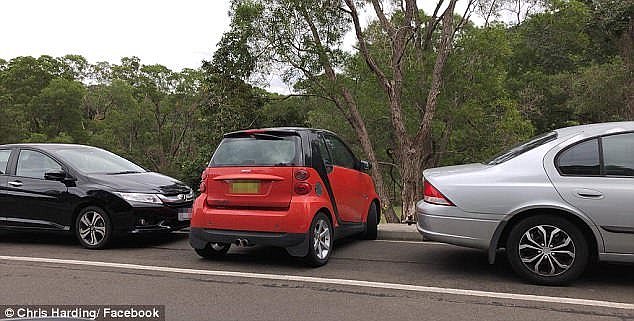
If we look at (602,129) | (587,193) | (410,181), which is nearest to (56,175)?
(587,193)

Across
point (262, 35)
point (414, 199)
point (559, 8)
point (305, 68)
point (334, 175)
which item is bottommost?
point (414, 199)

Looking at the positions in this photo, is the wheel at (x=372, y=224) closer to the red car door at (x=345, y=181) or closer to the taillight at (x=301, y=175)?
the red car door at (x=345, y=181)

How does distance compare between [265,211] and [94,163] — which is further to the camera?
[94,163]

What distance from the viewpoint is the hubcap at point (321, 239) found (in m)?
5.82

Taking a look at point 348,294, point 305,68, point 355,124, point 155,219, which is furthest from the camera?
point 355,124

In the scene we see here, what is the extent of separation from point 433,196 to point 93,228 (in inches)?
179

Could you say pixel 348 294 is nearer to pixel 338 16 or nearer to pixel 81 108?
pixel 338 16

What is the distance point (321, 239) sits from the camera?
5949mm

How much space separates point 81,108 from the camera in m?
47.3

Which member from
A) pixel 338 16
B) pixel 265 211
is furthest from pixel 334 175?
pixel 338 16

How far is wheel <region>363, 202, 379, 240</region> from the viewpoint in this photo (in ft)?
24.7

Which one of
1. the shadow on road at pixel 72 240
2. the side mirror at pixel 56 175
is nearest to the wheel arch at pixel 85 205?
the shadow on road at pixel 72 240

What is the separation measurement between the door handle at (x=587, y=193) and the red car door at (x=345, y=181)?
2.61m

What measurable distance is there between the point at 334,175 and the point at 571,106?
23635 mm
